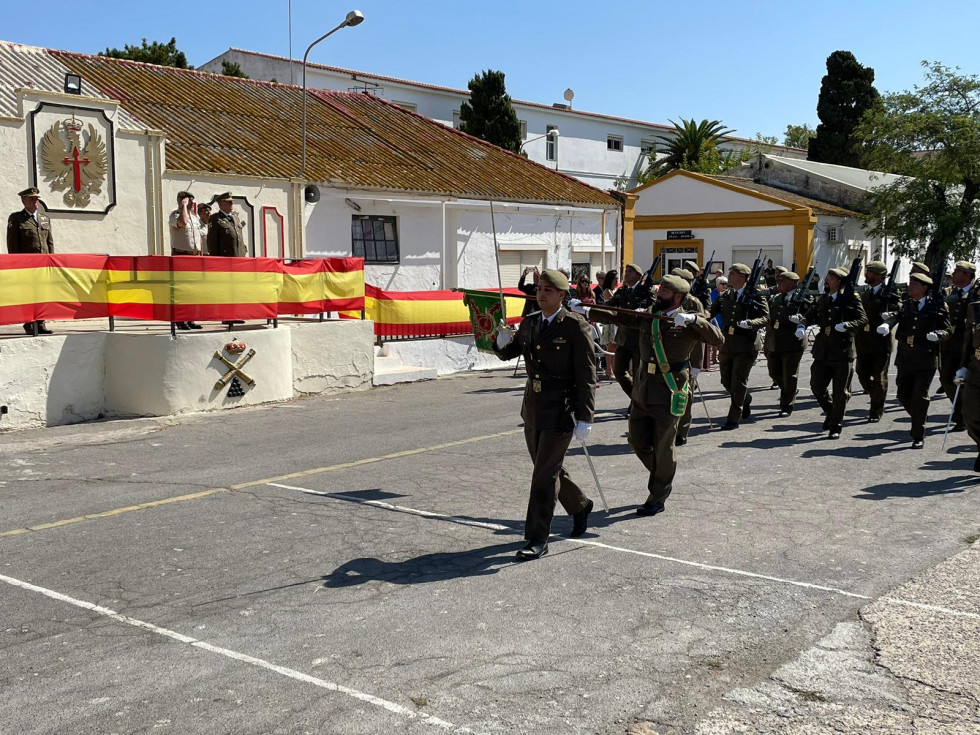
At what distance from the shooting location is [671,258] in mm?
44594

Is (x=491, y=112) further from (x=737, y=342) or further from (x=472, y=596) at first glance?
(x=472, y=596)

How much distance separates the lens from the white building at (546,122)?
42.8 meters

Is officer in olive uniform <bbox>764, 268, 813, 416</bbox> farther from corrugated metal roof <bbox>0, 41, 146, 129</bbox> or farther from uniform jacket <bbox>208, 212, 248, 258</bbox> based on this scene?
corrugated metal roof <bbox>0, 41, 146, 129</bbox>

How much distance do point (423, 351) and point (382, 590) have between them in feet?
40.8

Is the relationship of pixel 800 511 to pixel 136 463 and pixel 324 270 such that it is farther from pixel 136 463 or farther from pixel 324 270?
pixel 324 270

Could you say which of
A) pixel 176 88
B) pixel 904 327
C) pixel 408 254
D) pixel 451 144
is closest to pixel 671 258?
pixel 451 144

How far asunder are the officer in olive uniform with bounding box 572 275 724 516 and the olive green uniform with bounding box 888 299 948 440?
3.91 m

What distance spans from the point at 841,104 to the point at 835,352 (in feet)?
165

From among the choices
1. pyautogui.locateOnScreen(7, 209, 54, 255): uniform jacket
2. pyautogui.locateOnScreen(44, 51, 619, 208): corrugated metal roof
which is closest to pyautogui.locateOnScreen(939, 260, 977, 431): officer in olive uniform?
pyautogui.locateOnScreen(7, 209, 54, 255): uniform jacket

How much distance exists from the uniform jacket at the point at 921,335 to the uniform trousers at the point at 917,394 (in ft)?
0.27

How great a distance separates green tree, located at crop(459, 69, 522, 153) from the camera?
4297 centimetres

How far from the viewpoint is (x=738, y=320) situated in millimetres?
12641

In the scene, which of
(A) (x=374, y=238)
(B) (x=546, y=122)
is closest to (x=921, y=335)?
(A) (x=374, y=238)

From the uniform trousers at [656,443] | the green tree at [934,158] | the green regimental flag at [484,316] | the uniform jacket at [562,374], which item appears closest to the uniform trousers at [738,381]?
the uniform trousers at [656,443]
